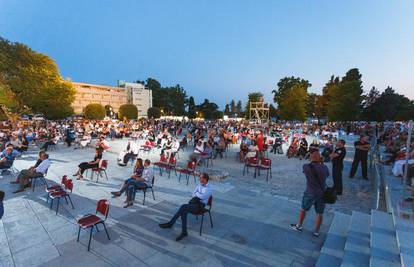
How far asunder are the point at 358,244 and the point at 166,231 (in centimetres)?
359

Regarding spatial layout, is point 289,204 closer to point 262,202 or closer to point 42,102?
point 262,202

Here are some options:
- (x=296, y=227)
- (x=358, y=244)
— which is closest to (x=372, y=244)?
(x=358, y=244)

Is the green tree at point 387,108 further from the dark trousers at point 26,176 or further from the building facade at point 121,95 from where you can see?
the building facade at point 121,95

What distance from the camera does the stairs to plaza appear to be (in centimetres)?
298

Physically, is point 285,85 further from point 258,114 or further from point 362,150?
point 362,150

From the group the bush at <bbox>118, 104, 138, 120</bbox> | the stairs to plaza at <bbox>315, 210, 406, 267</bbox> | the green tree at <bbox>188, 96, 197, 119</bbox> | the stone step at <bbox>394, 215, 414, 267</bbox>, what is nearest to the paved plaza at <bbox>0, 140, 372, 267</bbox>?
the stairs to plaza at <bbox>315, 210, 406, 267</bbox>

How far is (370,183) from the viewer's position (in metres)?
8.17

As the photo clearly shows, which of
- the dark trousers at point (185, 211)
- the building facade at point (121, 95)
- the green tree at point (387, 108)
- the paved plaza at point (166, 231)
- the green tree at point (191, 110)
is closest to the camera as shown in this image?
the paved plaza at point (166, 231)

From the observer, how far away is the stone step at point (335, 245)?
137 inches

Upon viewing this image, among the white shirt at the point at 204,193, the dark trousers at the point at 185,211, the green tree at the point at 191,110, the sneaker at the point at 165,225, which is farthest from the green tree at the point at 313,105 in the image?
the sneaker at the point at 165,225

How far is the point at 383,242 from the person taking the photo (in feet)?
11.1

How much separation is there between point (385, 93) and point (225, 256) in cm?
3094

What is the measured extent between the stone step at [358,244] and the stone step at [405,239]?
51cm

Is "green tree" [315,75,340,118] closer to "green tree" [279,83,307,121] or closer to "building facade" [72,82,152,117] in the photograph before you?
"green tree" [279,83,307,121]
